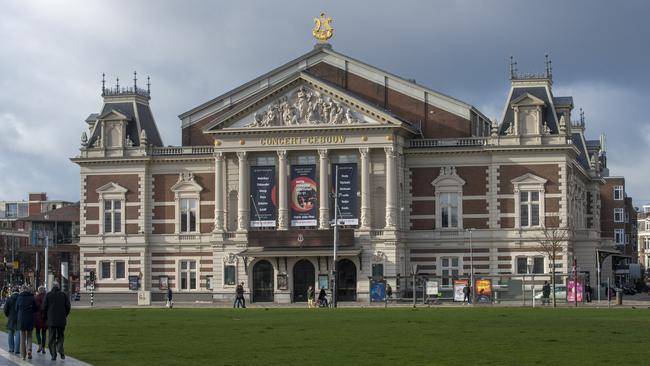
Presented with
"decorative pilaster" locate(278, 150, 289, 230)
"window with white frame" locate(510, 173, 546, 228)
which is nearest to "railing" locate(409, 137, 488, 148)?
"window with white frame" locate(510, 173, 546, 228)

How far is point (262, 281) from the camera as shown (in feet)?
344

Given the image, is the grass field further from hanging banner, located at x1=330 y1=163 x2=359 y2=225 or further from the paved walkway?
hanging banner, located at x1=330 y1=163 x2=359 y2=225

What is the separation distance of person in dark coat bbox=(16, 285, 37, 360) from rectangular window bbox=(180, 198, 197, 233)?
214 feet

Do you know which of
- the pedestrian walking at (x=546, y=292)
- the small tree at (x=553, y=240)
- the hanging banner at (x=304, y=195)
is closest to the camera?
the pedestrian walking at (x=546, y=292)

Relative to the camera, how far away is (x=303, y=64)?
109562 millimetres

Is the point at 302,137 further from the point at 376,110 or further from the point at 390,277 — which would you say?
the point at 390,277

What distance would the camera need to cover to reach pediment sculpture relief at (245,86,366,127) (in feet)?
336

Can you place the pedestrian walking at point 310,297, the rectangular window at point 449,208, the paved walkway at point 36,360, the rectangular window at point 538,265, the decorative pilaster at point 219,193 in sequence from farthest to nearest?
the decorative pilaster at point 219,193
the rectangular window at point 449,208
the rectangular window at point 538,265
the pedestrian walking at point 310,297
the paved walkway at point 36,360

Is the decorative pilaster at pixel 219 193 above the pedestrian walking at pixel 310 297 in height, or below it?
above

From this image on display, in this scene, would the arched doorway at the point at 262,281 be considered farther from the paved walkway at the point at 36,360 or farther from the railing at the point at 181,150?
the paved walkway at the point at 36,360

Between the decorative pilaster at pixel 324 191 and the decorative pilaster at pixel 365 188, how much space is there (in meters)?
2.81

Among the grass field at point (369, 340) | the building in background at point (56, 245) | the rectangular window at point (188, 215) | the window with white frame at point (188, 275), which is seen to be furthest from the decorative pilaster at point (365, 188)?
the building in background at point (56, 245)

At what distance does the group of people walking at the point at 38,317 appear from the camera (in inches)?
1645

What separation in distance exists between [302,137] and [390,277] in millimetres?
14173
